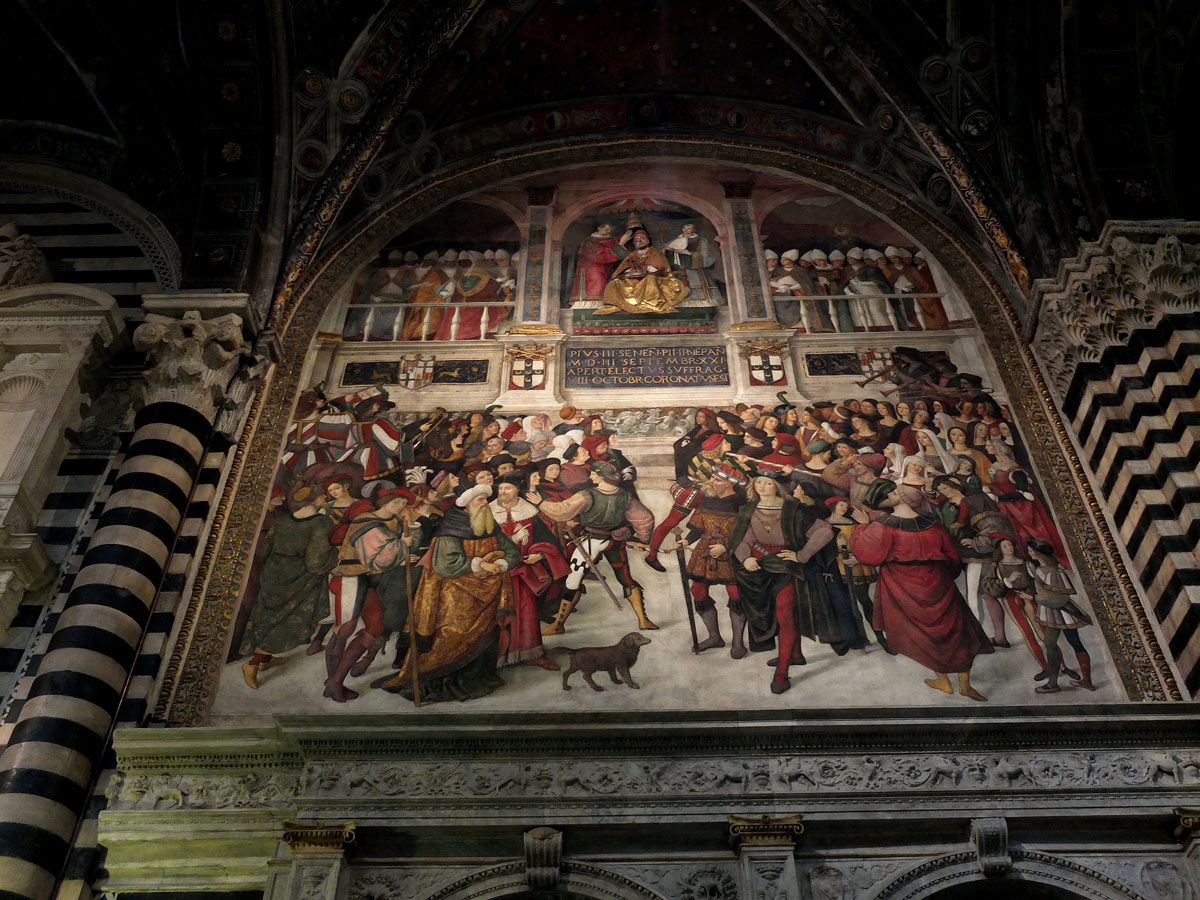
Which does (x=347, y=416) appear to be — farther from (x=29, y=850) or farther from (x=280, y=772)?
(x=29, y=850)

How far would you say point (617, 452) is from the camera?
10.2 m

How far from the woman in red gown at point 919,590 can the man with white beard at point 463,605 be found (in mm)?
2683

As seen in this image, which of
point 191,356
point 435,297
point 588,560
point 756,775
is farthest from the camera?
point 435,297

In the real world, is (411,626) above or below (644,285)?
below

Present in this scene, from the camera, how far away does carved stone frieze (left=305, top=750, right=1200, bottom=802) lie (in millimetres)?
7695

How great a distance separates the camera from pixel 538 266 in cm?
1227

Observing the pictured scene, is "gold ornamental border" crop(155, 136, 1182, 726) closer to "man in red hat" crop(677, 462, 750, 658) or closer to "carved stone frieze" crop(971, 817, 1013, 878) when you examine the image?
"carved stone frieze" crop(971, 817, 1013, 878)

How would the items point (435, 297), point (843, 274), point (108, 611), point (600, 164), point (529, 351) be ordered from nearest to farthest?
point (108, 611), point (529, 351), point (435, 297), point (843, 274), point (600, 164)

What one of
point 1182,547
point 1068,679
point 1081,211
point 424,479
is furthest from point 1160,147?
point 424,479

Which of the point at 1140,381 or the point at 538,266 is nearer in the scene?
the point at 1140,381

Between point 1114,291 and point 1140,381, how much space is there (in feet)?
2.68

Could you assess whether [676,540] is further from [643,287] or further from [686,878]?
[643,287]

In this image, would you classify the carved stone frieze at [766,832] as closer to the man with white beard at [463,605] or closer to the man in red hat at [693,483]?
the man with white beard at [463,605]

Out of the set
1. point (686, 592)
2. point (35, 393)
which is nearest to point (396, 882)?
point (686, 592)
